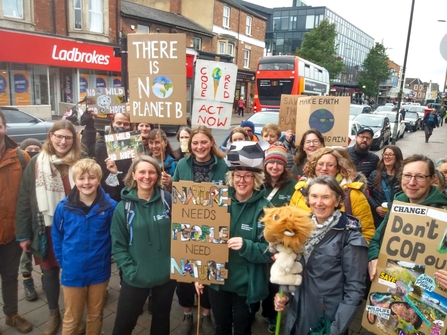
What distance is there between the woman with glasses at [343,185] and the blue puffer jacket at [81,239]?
5.72 feet

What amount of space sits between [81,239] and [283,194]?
6.31 ft

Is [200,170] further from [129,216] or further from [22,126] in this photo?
[22,126]

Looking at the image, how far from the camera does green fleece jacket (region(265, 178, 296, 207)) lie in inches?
134

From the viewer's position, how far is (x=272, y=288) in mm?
3342

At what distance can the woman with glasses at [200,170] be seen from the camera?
11.5 ft

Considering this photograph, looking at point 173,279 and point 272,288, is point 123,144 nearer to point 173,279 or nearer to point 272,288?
point 173,279

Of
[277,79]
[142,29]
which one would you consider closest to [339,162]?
[277,79]

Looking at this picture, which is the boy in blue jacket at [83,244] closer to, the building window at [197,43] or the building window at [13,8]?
the building window at [13,8]

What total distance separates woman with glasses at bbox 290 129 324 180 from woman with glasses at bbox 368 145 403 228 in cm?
84

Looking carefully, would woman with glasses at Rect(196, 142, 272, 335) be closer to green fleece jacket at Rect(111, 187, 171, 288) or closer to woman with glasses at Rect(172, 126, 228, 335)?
green fleece jacket at Rect(111, 187, 171, 288)

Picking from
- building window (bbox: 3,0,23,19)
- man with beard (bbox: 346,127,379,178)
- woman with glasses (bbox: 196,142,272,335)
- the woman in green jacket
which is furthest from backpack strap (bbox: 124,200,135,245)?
building window (bbox: 3,0,23,19)

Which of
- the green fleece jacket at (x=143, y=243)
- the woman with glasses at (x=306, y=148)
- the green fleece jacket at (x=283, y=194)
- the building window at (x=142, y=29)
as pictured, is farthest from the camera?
the building window at (x=142, y=29)

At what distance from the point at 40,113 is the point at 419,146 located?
2020cm

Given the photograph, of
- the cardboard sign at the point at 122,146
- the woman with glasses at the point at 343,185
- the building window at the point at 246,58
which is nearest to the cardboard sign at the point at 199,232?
the woman with glasses at the point at 343,185
